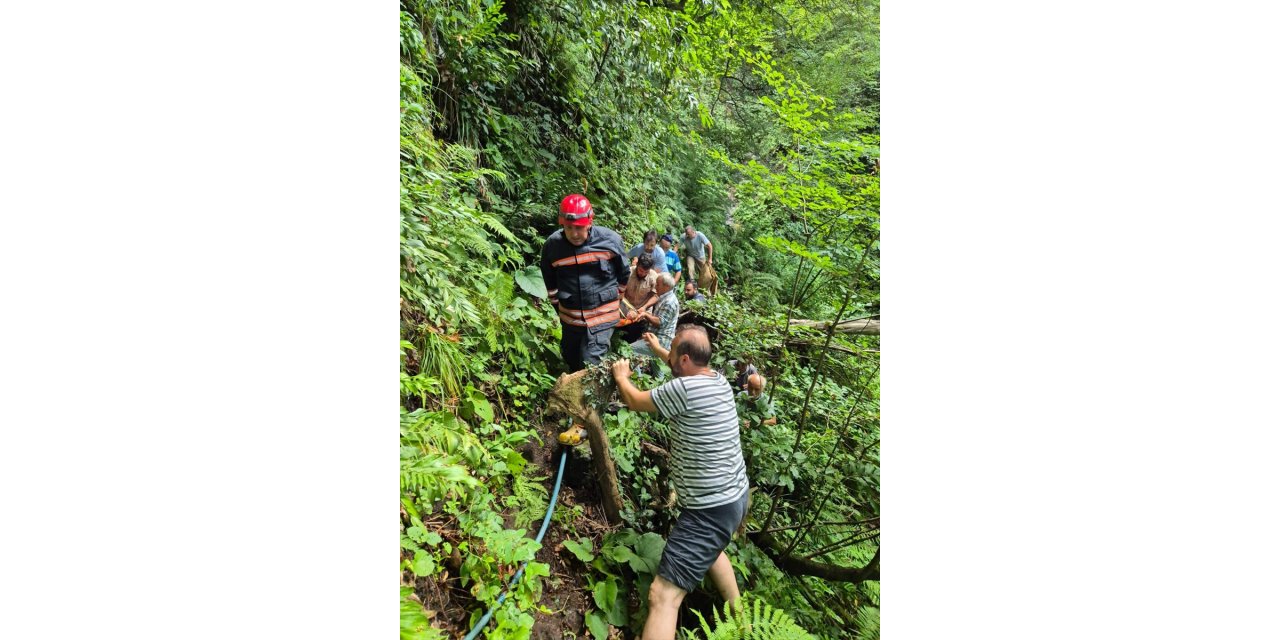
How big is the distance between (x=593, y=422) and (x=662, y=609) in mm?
802

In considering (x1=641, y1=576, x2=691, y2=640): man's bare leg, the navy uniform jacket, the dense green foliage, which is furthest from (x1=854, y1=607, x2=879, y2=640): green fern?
the navy uniform jacket

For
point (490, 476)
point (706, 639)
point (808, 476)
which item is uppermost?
point (490, 476)

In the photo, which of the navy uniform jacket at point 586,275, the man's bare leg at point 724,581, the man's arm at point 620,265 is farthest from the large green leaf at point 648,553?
the man's arm at point 620,265

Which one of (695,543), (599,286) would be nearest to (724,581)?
(695,543)

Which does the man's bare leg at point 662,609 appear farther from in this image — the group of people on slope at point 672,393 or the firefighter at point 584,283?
the firefighter at point 584,283

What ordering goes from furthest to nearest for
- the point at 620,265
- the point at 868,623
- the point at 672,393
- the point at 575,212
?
the point at 620,265, the point at 575,212, the point at 868,623, the point at 672,393

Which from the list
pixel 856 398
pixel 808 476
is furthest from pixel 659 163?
pixel 808 476

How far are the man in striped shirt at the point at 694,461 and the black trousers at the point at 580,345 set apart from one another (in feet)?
2.08

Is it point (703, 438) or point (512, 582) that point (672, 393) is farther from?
point (512, 582)

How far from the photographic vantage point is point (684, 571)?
206cm

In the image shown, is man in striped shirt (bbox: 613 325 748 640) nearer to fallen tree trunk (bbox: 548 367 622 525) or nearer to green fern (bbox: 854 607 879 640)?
fallen tree trunk (bbox: 548 367 622 525)

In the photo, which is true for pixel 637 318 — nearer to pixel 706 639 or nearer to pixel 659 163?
pixel 659 163

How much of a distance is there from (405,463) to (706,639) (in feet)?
4.58

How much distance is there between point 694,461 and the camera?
2127 mm
